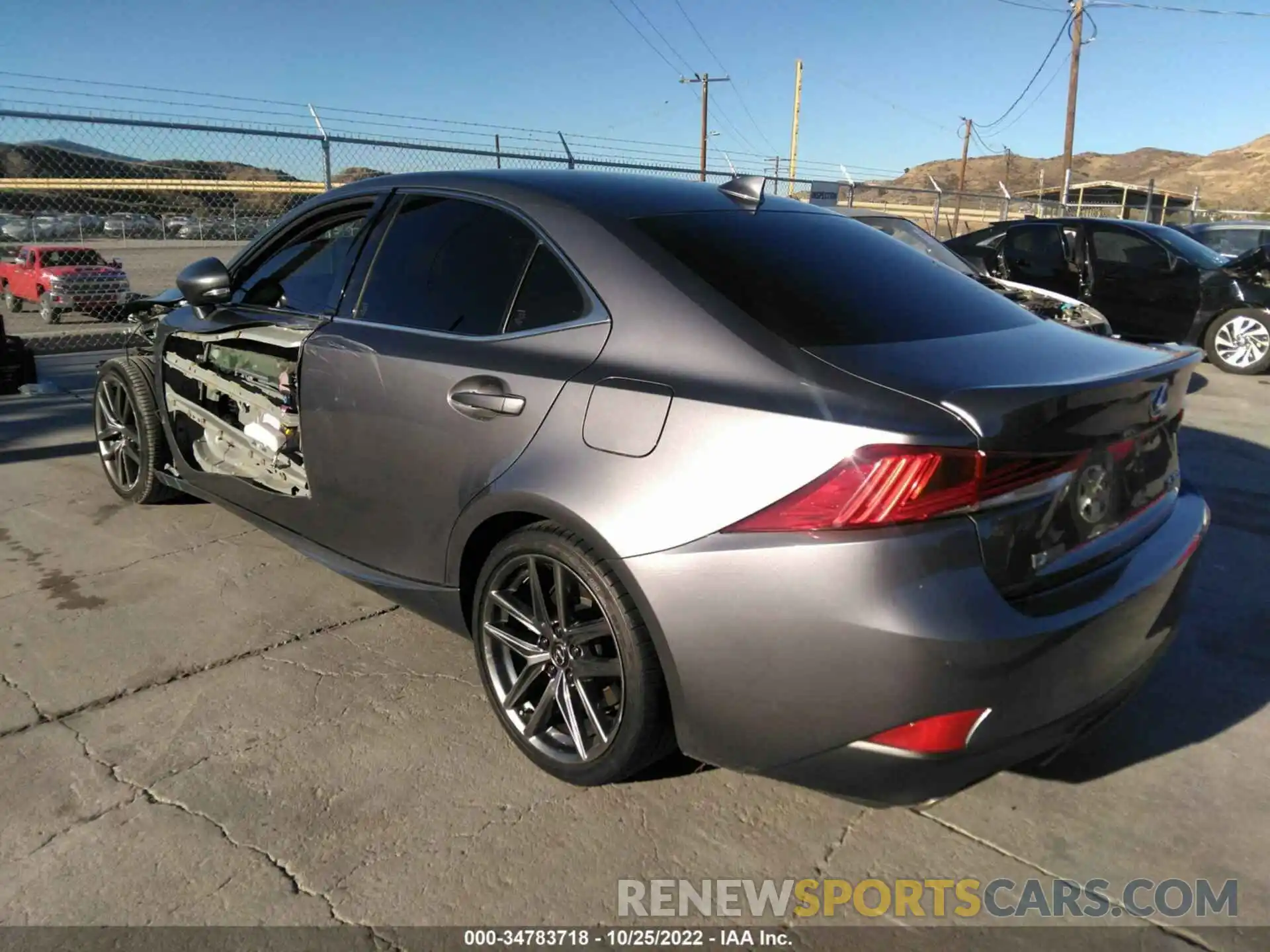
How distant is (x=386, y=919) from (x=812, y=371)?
1.56m

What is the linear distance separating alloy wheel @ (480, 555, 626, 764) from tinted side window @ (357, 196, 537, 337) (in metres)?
0.78

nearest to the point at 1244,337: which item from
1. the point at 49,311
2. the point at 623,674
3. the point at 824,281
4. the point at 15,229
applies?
the point at 824,281

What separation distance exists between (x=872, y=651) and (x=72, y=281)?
56.3ft

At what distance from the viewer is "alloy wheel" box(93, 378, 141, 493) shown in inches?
184

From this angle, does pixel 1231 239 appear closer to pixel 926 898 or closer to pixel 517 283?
pixel 517 283

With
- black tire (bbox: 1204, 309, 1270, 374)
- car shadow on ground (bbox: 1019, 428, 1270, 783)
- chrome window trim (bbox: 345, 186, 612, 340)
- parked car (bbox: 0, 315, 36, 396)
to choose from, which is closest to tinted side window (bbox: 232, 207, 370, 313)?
chrome window trim (bbox: 345, 186, 612, 340)

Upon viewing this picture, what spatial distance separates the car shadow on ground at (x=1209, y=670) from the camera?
9.12 ft

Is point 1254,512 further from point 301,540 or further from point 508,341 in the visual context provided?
point 301,540

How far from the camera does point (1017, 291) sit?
7766 mm

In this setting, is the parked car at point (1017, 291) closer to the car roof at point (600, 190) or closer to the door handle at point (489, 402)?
the car roof at point (600, 190)

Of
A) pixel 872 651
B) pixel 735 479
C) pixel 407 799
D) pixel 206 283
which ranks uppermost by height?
pixel 206 283

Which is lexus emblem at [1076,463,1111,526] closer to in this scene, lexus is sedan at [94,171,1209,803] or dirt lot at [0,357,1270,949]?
lexus is sedan at [94,171,1209,803]

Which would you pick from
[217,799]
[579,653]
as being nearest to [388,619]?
[217,799]

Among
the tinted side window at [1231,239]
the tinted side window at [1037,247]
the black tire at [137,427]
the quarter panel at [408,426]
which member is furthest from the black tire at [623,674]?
the tinted side window at [1231,239]
